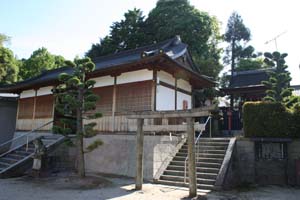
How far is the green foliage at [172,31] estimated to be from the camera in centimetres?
2286

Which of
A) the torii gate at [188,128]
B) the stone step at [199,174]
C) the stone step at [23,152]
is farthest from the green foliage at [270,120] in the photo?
the stone step at [23,152]

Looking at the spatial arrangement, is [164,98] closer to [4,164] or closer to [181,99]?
[181,99]

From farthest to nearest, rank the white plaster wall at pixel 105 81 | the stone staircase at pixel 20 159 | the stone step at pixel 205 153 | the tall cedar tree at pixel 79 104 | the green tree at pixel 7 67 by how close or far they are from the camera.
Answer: the green tree at pixel 7 67 → the white plaster wall at pixel 105 81 → the stone staircase at pixel 20 159 → the stone step at pixel 205 153 → the tall cedar tree at pixel 79 104

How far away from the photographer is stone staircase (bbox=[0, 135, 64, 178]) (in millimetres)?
9883

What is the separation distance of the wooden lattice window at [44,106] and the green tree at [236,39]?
23.2 meters

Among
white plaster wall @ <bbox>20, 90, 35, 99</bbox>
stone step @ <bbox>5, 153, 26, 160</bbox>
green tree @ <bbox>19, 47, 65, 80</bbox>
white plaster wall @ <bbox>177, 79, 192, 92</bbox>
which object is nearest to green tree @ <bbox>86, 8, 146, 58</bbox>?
green tree @ <bbox>19, 47, 65, 80</bbox>

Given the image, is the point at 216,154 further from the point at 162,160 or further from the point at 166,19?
the point at 166,19

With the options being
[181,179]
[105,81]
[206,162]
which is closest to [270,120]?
[206,162]

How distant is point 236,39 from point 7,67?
26585 mm

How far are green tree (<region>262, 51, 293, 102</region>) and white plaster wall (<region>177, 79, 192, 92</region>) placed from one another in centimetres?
404

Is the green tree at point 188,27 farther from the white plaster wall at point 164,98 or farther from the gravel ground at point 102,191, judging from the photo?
the gravel ground at point 102,191

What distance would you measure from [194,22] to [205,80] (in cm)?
1249

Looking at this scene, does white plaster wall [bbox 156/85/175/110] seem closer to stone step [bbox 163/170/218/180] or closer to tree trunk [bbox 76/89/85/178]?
stone step [bbox 163/170/218/180]

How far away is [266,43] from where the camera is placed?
13656mm
